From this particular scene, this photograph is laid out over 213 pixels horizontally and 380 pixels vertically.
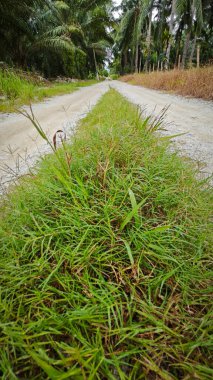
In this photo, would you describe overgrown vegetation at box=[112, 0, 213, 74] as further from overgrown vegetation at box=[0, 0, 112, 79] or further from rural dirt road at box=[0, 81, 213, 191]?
rural dirt road at box=[0, 81, 213, 191]

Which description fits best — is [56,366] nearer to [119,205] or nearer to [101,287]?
[101,287]

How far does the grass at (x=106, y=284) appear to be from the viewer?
50 centimetres

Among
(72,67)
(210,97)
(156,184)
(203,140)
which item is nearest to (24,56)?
(72,67)

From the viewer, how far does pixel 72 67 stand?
16828 millimetres

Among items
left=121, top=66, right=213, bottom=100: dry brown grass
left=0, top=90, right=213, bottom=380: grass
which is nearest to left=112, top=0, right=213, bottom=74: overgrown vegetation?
left=121, top=66, right=213, bottom=100: dry brown grass

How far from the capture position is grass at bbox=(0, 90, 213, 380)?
50 cm

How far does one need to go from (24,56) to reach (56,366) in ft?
46.2

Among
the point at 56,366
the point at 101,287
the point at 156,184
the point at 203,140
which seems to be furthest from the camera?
the point at 203,140

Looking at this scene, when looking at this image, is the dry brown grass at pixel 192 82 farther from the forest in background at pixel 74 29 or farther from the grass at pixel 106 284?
the grass at pixel 106 284

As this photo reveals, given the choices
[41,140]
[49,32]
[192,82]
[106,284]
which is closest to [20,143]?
[41,140]

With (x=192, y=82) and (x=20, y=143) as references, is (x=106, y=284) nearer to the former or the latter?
(x=20, y=143)

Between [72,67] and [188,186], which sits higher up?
[72,67]

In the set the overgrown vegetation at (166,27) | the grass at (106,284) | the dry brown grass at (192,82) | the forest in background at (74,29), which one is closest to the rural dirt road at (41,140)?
the grass at (106,284)

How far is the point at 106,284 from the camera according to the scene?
636mm
